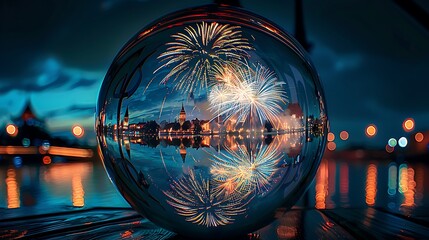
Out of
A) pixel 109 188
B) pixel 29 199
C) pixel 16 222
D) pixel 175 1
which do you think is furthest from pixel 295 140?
pixel 175 1

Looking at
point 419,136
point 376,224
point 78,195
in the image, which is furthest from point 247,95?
point 419,136

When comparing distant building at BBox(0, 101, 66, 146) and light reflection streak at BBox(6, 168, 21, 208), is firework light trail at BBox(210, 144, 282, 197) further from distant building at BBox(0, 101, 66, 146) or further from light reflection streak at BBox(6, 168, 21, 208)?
distant building at BBox(0, 101, 66, 146)

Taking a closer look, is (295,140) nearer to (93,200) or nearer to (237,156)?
(237,156)

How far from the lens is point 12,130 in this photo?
4508 millimetres

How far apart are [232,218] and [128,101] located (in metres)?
0.29

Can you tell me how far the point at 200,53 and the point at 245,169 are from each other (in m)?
0.22

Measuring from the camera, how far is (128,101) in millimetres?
739

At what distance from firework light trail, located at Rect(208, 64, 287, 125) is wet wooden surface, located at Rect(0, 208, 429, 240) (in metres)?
0.22

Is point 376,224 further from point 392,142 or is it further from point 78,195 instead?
point 392,142

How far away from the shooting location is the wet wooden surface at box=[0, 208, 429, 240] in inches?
38.3

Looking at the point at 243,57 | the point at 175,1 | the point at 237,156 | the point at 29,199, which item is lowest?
the point at 29,199

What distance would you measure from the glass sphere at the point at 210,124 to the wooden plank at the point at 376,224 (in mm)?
361

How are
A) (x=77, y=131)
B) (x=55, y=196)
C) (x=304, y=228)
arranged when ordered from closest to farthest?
(x=304, y=228) < (x=55, y=196) < (x=77, y=131)

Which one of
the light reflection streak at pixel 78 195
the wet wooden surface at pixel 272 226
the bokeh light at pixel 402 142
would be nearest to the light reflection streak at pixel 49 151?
the light reflection streak at pixel 78 195
